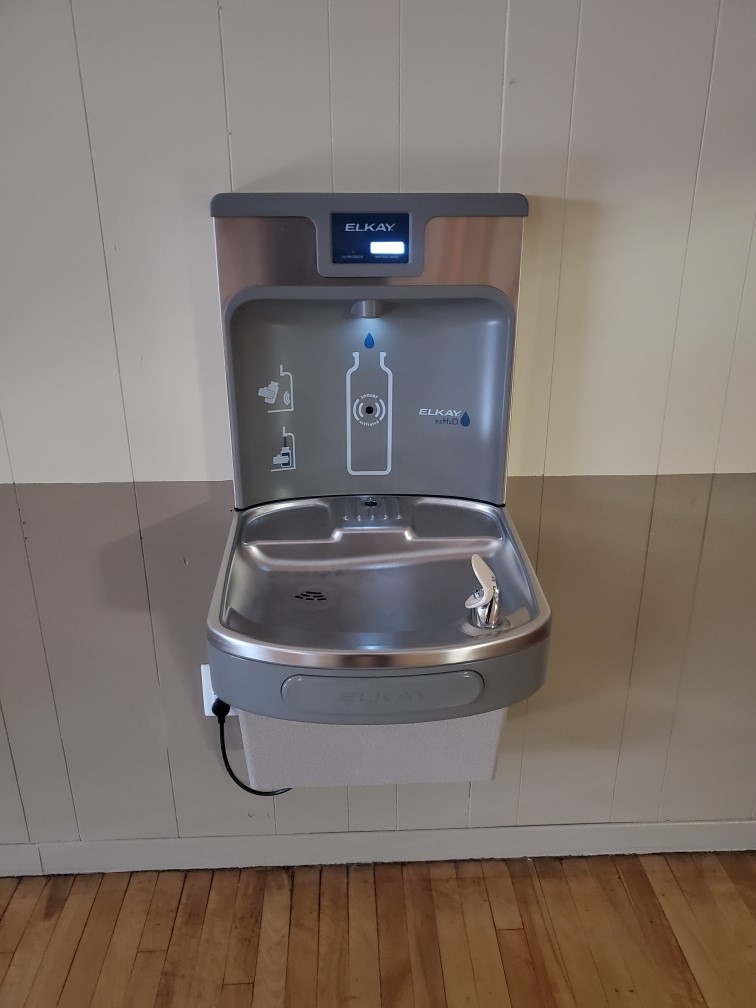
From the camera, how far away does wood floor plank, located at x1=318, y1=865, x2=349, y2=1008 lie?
1.45m

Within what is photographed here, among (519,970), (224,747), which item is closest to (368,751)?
(224,747)

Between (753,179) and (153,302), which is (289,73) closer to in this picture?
(153,302)

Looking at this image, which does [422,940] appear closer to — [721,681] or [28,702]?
[721,681]

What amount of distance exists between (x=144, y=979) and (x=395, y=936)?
19.6 inches

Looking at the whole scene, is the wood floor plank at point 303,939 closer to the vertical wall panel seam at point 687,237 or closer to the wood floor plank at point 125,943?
the wood floor plank at point 125,943

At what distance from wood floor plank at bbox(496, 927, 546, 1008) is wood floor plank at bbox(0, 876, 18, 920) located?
3.44 ft

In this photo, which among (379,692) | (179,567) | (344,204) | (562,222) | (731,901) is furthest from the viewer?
(731,901)

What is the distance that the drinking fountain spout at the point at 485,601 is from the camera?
104cm

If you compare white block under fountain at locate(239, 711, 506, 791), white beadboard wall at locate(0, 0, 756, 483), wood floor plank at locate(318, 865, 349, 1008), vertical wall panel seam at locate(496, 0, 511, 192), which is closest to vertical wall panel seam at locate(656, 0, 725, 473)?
white beadboard wall at locate(0, 0, 756, 483)

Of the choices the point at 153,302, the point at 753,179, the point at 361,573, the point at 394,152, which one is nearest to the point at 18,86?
the point at 153,302

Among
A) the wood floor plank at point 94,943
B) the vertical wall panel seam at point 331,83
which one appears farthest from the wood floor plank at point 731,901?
the vertical wall panel seam at point 331,83

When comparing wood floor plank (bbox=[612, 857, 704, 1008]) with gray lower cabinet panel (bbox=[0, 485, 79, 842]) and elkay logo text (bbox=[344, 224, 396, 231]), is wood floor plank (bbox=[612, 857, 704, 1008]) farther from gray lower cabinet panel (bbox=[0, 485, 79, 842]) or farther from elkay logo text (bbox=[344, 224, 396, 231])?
elkay logo text (bbox=[344, 224, 396, 231])

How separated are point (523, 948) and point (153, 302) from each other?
4.69ft

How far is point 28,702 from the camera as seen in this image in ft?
4.97
